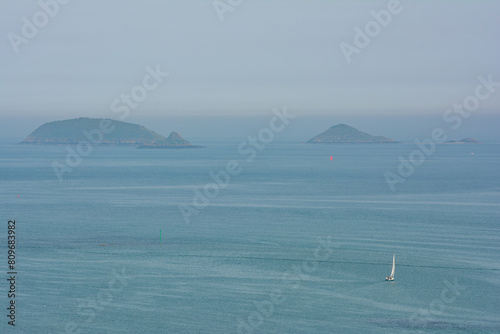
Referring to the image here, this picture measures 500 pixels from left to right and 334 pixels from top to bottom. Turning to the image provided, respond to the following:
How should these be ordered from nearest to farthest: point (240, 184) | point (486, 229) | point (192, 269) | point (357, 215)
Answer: point (192, 269), point (486, 229), point (357, 215), point (240, 184)

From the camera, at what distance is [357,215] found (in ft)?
224

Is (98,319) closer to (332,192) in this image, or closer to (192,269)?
(192,269)

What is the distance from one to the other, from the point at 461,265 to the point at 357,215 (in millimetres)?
24117

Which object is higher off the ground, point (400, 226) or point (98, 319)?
point (400, 226)

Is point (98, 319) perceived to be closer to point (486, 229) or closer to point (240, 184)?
point (486, 229)

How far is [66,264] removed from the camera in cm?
4475

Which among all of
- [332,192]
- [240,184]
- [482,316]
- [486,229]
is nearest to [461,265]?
[482,316]

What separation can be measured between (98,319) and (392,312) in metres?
16.8

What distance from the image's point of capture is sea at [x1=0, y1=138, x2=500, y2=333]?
34.3m

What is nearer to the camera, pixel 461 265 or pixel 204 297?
pixel 204 297

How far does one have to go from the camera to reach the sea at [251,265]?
34.3 m

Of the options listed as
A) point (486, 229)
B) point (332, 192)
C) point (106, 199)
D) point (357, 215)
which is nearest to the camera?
point (486, 229)

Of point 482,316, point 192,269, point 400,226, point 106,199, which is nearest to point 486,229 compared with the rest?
point 400,226

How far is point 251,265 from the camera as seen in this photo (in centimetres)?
4509
